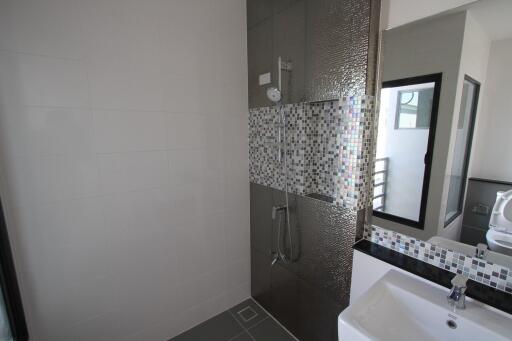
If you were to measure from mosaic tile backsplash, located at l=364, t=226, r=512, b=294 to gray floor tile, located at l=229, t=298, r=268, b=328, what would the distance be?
1.25 m

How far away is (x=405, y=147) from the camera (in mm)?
1197

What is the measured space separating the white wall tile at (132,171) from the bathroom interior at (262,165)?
0.01m

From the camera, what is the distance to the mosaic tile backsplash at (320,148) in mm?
1263

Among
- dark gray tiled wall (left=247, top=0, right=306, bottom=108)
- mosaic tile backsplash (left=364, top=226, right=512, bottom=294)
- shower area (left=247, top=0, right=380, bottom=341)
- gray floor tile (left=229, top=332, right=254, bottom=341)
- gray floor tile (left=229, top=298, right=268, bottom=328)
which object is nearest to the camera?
mosaic tile backsplash (left=364, top=226, right=512, bottom=294)

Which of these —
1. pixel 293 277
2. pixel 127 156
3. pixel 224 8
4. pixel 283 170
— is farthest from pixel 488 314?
pixel 224 8

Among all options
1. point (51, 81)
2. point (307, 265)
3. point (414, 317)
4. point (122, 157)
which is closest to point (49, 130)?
point (51, 81)

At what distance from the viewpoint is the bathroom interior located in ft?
3.29

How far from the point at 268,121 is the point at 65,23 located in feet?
4.17

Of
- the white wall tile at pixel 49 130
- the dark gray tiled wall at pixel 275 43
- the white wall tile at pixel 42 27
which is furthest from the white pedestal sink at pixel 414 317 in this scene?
the white wall tile at pixel 42 27

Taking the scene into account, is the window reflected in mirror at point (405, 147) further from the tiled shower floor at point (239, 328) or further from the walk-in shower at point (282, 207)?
the tiled shower floor at point (239, 328)

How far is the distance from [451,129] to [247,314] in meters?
1.98

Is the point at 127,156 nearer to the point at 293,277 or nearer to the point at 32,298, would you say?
the point at 32,298

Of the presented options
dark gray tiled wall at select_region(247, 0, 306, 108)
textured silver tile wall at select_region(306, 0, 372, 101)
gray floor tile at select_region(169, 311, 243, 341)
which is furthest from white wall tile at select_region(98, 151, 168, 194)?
gray floor tile at select_region(169, 311, 243, 341)

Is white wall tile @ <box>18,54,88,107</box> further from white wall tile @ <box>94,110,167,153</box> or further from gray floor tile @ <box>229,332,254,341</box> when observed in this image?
gray floor tile @ <box>229,332,254,341</box>
